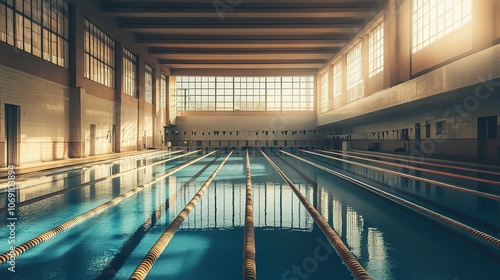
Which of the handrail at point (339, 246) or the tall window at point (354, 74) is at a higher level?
the tall window at point (354, 74)

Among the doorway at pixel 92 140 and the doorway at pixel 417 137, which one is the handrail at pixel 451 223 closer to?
the doorway at pixel 417 137

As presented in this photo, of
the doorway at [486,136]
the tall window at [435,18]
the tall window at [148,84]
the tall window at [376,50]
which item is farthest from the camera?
the tall window at [148,84]

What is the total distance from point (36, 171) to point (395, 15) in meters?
18.3

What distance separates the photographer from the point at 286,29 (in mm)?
Answer: 23203

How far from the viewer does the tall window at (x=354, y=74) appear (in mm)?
26359

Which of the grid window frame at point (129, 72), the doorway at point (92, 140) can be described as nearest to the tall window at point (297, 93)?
the grid window frame at point (129, 72)

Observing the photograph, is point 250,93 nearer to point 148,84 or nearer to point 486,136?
point 148,84

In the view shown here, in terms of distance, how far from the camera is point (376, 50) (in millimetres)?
22641

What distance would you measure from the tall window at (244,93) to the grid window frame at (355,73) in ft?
34.8

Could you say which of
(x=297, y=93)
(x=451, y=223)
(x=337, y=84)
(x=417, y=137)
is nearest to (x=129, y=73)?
(x=337, y=84)

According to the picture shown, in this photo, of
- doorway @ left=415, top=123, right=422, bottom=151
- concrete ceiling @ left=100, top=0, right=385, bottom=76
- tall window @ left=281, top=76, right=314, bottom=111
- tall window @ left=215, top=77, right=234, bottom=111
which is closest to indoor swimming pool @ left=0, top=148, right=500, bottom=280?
doorway @ left=415, top=123, right=422, bottom=151

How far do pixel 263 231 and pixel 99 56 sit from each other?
66.8 ft

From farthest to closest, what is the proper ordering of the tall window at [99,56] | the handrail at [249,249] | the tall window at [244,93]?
1. the tall window at [244,93]
2. the tall window at [99,56]
3. the handrail at [249,249]

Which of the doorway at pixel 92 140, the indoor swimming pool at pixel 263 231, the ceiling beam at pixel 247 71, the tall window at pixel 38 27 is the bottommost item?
the indoor swimming pool at pixel 263 231
